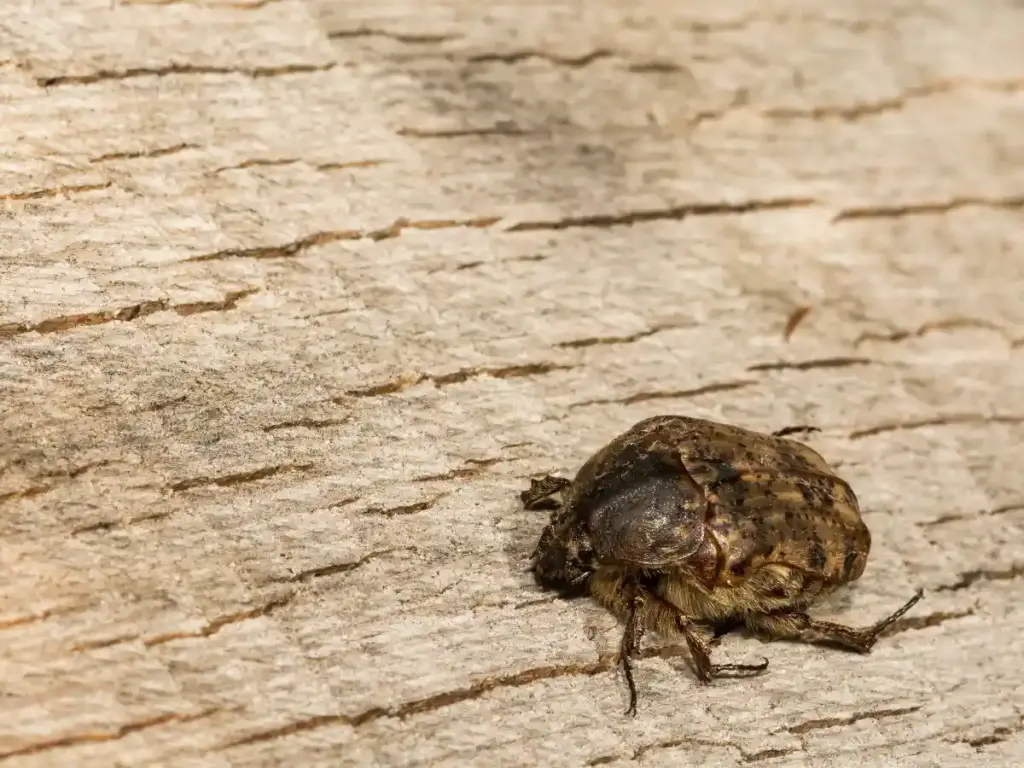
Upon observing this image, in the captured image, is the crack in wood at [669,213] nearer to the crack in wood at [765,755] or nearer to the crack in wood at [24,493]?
the crack in wood at [24,493]

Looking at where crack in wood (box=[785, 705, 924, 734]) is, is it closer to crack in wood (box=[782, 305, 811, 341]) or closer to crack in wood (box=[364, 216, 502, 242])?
crack in wood (box=[782, 305, 811, 341])

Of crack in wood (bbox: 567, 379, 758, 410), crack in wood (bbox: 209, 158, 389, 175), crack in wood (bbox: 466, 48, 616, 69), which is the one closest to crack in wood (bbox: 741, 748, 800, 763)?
crack in wood (bbox: 567, 379, 758, 410)

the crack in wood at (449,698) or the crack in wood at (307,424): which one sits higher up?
the crack in wood at (307,424)

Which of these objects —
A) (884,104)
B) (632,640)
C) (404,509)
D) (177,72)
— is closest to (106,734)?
(404,509)

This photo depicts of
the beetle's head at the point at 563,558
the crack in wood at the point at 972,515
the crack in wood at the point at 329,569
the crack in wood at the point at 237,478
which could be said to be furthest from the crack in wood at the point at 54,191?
the crack in wood at the point at 972,515

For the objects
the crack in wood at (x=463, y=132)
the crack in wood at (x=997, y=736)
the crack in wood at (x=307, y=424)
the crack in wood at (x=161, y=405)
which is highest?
the crack in wood at (x=463, y=132)

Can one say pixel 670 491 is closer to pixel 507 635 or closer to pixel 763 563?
pixel 763 563
